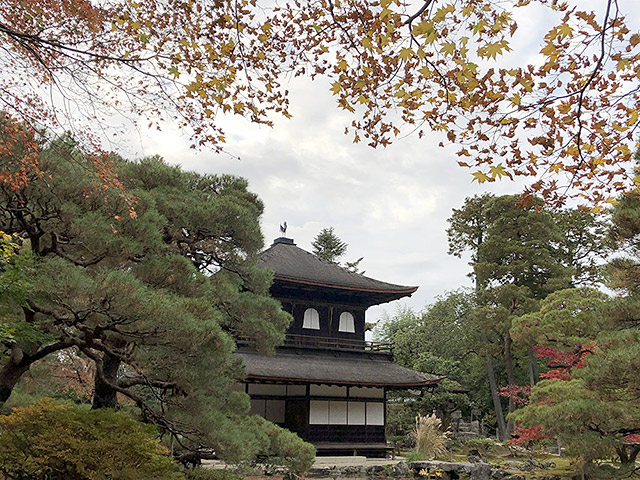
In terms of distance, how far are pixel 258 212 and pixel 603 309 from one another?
19.1 feet

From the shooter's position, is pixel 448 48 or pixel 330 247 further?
pixel 330 247

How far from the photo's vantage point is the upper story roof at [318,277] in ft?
52.8

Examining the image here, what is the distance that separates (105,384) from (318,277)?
9.78 meters

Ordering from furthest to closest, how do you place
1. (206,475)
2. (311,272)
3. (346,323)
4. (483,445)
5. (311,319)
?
(483,445), (346,323), (311,272), (311,319), (206,475)

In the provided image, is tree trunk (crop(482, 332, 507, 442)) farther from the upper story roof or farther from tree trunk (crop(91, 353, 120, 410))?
tree trunk (crop(91, 353, 120, 410))

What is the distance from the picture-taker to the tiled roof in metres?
16.2

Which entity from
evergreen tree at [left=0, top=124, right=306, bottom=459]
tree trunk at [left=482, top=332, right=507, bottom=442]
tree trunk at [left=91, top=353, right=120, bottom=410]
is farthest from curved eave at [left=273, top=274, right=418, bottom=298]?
tree trunk at [left=91, top=353, right=120, bottom=410]

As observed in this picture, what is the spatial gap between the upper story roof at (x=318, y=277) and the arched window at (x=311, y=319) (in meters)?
0.83

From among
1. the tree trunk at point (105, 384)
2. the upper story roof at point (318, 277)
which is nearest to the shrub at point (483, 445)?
the upper story roof at point (318, 277)

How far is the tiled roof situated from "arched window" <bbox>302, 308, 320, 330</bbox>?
1098 mm

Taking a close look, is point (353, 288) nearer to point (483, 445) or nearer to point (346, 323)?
point (346, 323)

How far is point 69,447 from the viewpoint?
5.73 meters

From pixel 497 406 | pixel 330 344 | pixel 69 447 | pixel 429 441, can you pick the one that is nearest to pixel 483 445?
pixel 429 441

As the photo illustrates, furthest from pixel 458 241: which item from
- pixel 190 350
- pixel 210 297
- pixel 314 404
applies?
pixel 190 350
